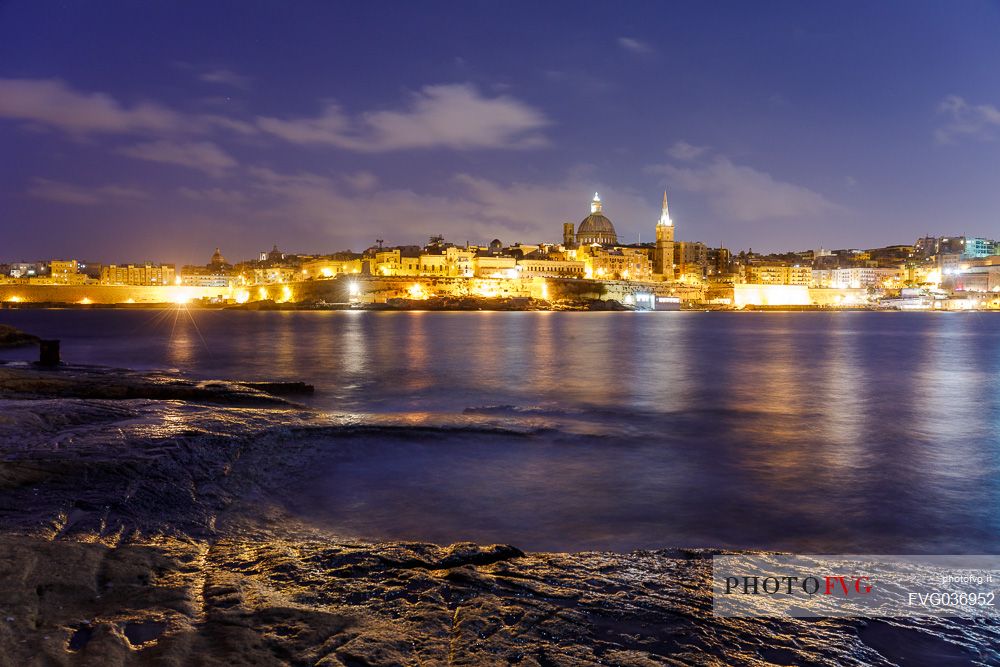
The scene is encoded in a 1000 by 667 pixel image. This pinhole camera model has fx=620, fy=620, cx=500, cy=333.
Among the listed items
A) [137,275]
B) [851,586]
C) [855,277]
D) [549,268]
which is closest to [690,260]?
[855,277]

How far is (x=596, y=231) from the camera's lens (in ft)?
376

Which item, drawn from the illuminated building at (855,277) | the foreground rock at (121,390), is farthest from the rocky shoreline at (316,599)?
the illuminated building at (855,277)

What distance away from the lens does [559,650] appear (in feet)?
9.33

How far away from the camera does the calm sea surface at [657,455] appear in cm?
544

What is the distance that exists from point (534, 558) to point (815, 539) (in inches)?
107

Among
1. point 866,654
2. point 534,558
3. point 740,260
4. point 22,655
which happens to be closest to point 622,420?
point 534,558

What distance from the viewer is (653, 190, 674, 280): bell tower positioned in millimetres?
110312

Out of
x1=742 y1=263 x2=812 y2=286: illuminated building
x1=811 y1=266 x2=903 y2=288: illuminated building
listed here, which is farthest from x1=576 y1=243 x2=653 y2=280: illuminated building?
x1=811 y1=266 x2=903 y2=288: illuminated building

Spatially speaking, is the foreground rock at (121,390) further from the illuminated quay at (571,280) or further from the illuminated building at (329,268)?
the illuminated building at (329,268)

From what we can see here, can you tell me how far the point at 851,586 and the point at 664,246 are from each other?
112 m

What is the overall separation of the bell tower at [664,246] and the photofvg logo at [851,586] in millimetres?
107266

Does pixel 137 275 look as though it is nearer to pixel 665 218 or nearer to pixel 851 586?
pixel 665 218

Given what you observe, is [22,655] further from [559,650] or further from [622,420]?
[622,420]

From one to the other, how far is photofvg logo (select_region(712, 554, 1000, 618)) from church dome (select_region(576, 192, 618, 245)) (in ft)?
356
